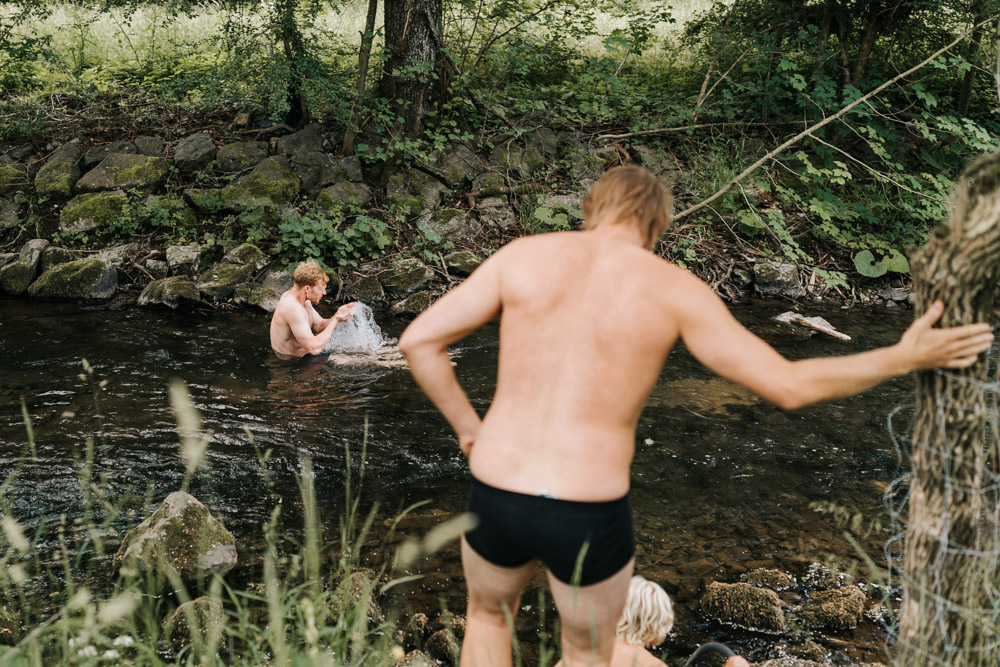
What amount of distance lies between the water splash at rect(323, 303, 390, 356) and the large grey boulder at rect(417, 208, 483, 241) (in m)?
2.80

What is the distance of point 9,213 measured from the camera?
424 inches

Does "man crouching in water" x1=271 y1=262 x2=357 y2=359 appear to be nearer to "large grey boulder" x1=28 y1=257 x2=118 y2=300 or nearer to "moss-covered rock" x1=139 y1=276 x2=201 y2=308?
"moss-covered rock" x1=139 y1=276 x2=201 y2=308

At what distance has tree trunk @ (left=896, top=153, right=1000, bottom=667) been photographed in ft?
6.64

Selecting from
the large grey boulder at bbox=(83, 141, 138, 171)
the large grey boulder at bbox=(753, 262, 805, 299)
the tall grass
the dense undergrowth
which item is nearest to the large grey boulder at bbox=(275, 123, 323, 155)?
the dense undergrowth

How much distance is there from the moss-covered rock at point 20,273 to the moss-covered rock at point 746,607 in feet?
31.2

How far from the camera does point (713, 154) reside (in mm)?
12484

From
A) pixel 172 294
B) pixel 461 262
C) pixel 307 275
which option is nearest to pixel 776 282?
pixel 461 262

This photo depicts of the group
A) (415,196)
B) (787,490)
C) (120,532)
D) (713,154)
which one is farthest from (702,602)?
(713,154)

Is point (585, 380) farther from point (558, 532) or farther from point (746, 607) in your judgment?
point (746, 607)

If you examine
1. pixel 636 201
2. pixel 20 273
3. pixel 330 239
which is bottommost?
pixel 20 273

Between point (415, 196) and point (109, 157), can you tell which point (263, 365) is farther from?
point (109, 157)

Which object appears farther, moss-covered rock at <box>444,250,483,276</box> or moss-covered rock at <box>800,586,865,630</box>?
moss-covered rock at <box>444,250,483,276</box>

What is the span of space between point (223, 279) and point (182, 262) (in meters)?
0.73

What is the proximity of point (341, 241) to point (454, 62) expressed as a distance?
3.93 meters
